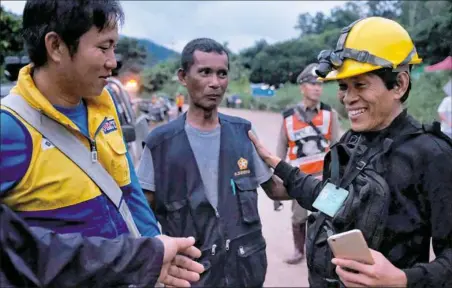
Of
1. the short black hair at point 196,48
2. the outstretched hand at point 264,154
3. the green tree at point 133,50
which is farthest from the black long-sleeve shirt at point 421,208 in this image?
the green tree at point 133,50

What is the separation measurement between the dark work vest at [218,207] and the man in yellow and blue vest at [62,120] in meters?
0.89

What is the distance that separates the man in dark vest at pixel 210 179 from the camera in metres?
2.73

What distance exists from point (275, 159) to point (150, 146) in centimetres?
73

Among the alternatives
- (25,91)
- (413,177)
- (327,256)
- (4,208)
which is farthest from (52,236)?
(413,177)

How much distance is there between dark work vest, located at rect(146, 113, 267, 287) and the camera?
272cm

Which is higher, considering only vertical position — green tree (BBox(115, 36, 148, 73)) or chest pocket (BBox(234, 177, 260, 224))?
chest pocket (BBox(234, 177, 260, 224))

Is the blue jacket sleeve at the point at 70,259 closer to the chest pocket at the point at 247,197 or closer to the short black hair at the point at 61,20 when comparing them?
the short black hair at the point at 61,20

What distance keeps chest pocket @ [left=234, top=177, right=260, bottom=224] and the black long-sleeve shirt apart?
1037 millimetres

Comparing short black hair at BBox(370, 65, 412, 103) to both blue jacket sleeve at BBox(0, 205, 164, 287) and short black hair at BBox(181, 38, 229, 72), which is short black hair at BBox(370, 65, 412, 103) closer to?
blue jacket sleeve at BBox(0, 205, 164, 287)

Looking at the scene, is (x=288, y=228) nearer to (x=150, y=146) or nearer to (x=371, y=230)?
(x=150, y=146)

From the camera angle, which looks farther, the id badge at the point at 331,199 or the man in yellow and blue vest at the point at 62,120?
the id badge at the point at 331,199

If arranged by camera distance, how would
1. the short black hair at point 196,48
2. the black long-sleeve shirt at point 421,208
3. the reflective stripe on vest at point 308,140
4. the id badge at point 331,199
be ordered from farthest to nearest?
1. the reflective stripe on vest at point 308,140
2. the short black hair at point 196,48
3. the id badge at point 331,199
4. the black long-sleeve shirt at point 421,208

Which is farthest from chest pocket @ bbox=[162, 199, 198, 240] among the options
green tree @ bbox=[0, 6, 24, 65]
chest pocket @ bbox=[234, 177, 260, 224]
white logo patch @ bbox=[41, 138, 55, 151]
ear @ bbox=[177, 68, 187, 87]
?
green tree @ bbox=[0, 6, 24, 65]

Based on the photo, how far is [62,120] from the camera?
5.36ft
